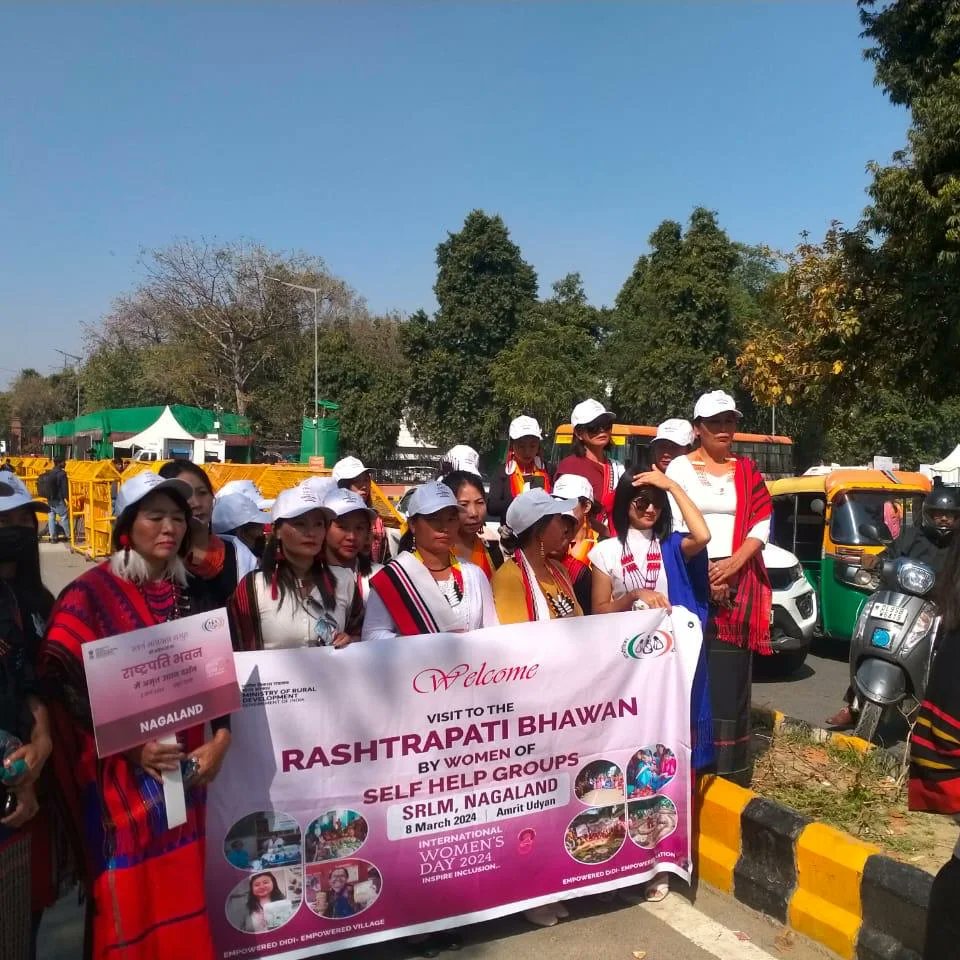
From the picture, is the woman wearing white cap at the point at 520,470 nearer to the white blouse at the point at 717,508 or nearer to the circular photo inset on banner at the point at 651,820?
the white blouse at the point at 717,508

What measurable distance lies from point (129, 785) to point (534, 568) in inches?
71.6

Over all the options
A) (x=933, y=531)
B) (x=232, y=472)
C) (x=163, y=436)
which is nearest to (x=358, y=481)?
(x=933, y=531)

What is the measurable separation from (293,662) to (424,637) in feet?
1.56

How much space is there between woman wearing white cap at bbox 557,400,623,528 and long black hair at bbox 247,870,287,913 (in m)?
3.07

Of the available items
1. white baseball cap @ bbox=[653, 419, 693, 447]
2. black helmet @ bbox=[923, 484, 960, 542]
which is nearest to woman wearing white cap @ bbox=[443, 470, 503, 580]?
white baseball cap @ bbox=[653, 419, 693, 447]

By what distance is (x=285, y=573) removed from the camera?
3.28 meters

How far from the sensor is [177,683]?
102 inches

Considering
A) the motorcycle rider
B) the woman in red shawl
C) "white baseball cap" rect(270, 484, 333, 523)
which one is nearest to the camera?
the woman in red shawl

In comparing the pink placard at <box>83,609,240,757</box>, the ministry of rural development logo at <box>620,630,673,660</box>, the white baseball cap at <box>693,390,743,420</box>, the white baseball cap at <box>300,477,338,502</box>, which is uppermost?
the white baseball cap at <box>693,390,743,420</box>

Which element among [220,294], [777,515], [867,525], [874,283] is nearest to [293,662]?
[867,525]

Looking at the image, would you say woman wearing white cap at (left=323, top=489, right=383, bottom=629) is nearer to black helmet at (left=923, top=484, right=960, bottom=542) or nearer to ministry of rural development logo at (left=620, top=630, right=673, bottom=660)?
ministry of rural development logo at (left=620, top=630, right=673, bottom=660)

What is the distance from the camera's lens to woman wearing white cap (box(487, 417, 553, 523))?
5.91 metres

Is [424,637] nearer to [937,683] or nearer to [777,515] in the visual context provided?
[937,683]

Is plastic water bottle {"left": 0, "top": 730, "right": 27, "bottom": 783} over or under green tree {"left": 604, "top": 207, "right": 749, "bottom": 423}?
under
